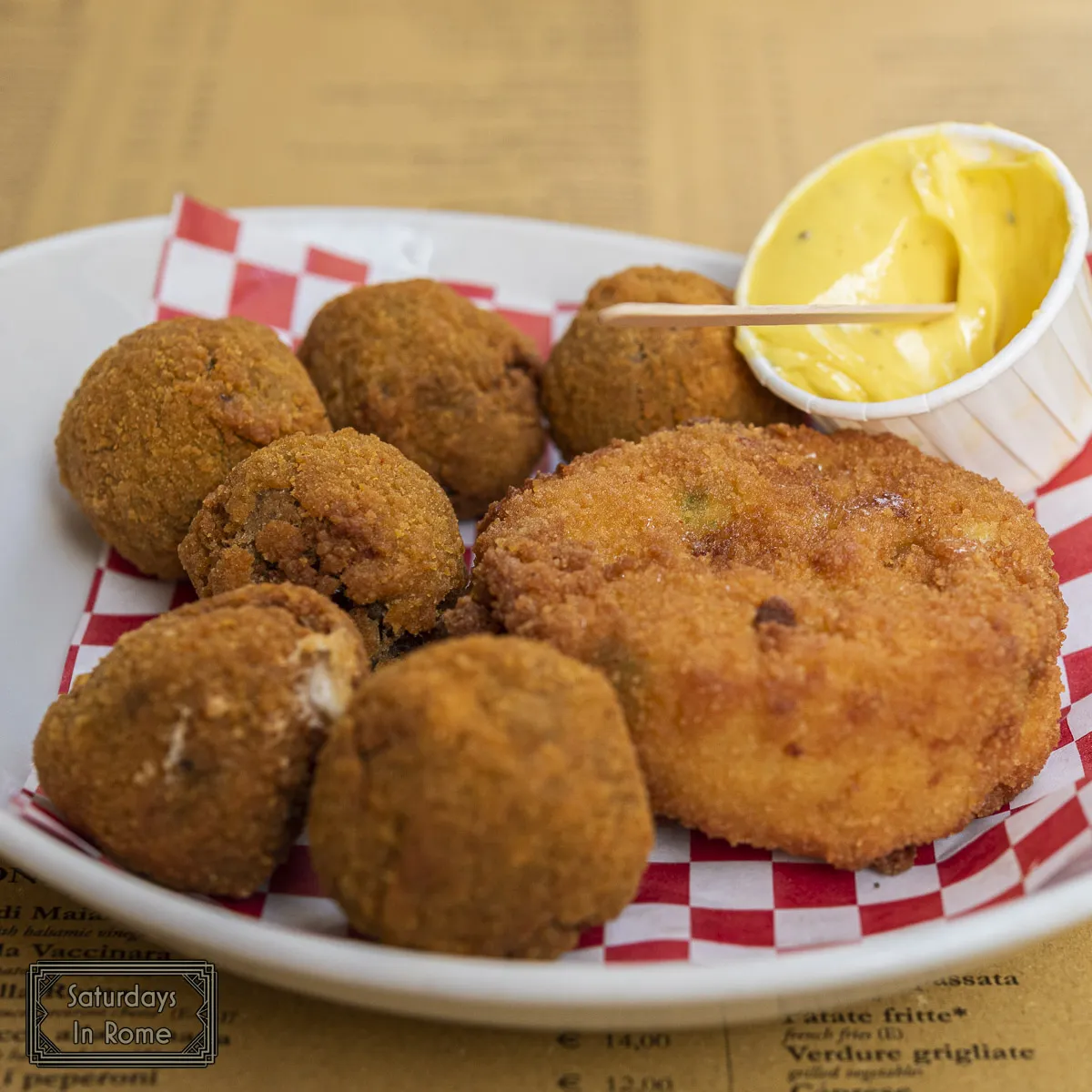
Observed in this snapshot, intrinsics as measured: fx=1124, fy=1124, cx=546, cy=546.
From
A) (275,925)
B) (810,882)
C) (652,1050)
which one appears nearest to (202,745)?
(275,925)

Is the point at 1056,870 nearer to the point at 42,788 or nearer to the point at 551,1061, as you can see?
the point at 551,1061

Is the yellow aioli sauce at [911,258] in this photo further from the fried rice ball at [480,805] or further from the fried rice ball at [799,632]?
the fried rice ball at [480,805]

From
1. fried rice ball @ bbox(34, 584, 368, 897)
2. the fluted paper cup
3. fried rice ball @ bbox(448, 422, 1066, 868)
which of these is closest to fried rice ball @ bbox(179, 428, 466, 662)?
fried rice ball @ bbox(448, 422, 1066, 868)

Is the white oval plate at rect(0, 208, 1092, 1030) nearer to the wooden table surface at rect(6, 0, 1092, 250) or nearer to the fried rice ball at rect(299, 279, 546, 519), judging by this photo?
the fried rice ball at rect(299, 279, 546, 519)

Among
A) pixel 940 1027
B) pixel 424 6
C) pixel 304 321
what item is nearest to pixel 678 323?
pixel 304 321

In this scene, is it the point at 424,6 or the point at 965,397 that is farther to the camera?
the point at 424,6

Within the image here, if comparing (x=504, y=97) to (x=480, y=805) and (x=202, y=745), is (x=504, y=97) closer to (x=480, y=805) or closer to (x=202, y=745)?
(x=202, y=745)
